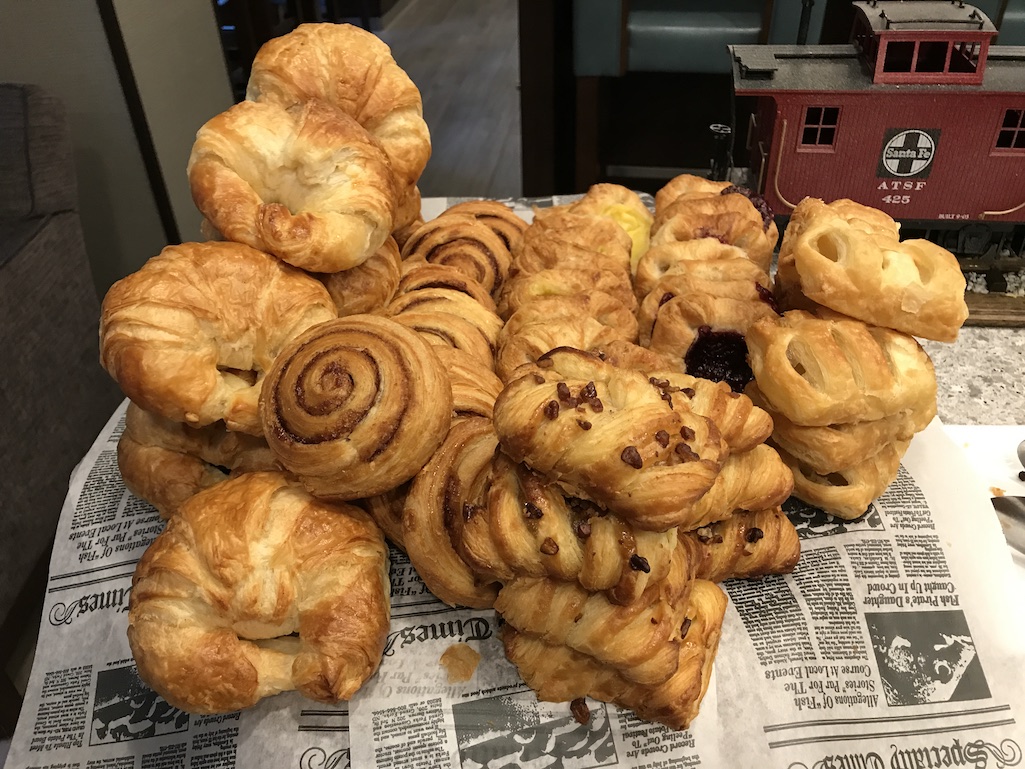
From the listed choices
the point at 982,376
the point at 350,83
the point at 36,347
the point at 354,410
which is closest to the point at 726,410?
the point at 354,410

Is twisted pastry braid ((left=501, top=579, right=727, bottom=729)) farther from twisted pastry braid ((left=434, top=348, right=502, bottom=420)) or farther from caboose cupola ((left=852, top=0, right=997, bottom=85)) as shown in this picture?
caboose cupola ((left=852, top=0, right=997, bottom=85))

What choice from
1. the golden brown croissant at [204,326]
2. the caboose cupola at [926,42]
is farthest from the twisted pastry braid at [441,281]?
the caboose cupola at [926,42]

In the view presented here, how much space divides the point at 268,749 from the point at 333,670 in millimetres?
202

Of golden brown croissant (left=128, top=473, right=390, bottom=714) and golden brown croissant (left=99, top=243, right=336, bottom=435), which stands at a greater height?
golden brown croissant (left=99, top=243, right=336, bottom=435)

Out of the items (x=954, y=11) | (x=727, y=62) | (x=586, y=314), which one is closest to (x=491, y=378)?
(x=586, y=314)

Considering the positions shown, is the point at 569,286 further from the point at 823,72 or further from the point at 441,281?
the point at 823,72

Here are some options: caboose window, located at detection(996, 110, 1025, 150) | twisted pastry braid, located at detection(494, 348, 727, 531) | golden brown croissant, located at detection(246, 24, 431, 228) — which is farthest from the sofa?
caboose window, located at detection(996, 110, 1025, 150)

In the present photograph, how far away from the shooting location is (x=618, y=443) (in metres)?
0.87

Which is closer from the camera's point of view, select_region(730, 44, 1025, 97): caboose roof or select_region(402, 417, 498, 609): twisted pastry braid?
select_region(402, 417, 498, 609): twisted pastry braid

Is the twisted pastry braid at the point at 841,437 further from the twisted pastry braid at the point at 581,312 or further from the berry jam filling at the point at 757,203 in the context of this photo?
the berry jam filling at the point at 757,203

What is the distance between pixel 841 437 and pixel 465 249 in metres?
0.91

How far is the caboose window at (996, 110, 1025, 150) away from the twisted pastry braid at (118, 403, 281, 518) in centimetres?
198

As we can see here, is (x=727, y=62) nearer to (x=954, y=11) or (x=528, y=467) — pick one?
(x=954, y=11)

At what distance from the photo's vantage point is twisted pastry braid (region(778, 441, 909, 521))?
1.25 meters
